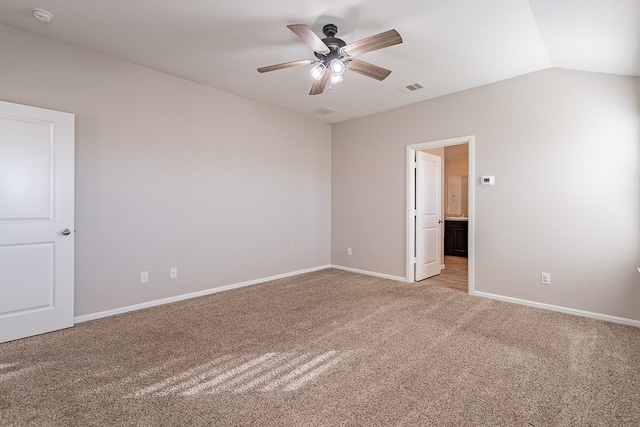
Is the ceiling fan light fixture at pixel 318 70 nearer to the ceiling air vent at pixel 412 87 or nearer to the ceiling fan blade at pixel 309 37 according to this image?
the ceiling fan blade at pixel 309 37

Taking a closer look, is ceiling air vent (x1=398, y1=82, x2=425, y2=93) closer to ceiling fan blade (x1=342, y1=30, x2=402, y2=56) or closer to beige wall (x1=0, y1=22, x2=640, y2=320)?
beige wall (x1=0, y1=22, x2=640, y2=320)

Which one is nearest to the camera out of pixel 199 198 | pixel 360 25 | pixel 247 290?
pixel 360 25

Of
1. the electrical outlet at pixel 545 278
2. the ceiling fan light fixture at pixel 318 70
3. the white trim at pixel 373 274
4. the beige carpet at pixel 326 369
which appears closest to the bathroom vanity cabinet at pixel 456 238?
the white trim at pixel 373 274

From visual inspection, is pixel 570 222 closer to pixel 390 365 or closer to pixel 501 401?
pixel 501 401

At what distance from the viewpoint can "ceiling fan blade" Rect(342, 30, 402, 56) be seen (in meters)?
2.26

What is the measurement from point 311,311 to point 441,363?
154cm

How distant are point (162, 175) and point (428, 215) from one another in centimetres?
399

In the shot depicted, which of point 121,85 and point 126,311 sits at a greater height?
point 121,85

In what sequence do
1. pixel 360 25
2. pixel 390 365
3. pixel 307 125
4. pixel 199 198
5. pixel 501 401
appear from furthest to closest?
1. pixel 307 125
2. pixel 199 198
3. pixel 360 25
4. pixel 390 365
5. pixel 501 401

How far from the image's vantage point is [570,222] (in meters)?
3.40

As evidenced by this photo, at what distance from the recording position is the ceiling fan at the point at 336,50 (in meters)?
2.30

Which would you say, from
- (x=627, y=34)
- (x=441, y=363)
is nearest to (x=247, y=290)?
(x=441, y=363)

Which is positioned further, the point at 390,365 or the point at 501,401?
the point at 390,365

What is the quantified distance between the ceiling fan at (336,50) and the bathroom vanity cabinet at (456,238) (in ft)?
17.9
